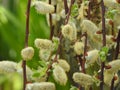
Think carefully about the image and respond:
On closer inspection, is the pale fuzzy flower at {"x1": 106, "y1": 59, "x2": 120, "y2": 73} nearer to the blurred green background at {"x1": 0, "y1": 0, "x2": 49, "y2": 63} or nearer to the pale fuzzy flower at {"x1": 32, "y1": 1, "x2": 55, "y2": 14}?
the pale fuzzy flower at {"x1": 32, "y1": 1, "x2": 55, "y2": 14}

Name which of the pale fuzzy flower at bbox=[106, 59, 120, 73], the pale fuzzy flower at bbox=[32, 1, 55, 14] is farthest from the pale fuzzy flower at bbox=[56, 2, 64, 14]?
the pale fuzzy flower at bbox=[106, 59, 120, 73]

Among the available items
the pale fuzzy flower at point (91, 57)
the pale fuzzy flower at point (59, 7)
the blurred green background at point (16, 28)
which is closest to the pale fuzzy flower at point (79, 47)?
the pale fuzzy flower at point (91, 57)

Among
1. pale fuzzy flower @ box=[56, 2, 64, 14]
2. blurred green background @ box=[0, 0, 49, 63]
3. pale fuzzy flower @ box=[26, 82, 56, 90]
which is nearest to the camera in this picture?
pale fuzzy flower @ box=[26, 82, 56, 90]

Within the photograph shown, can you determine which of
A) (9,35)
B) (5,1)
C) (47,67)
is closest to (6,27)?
(9,35)

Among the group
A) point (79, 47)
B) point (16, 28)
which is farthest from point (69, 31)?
point (16, 28)

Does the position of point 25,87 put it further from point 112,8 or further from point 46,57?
point 112,8

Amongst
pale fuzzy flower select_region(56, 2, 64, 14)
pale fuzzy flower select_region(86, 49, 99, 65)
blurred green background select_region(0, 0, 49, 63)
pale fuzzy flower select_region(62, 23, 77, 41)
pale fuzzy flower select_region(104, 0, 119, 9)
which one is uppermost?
pale fuzzy flower select_region(104, 0, 119, 9)
